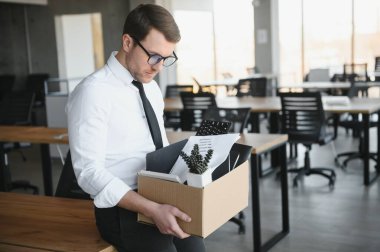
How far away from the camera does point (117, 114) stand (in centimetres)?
162

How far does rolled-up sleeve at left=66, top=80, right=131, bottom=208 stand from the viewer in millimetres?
1519

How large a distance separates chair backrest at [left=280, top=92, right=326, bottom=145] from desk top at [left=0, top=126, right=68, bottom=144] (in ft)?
7.15

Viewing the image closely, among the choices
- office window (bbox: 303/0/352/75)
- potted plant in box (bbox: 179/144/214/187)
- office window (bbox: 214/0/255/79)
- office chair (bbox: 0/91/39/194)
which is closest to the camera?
potted plant in box (bbox: 179/144/214/187)

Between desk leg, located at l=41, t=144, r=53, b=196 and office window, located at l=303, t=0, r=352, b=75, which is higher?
office window, located at l=303, t=0, r=352, b=75

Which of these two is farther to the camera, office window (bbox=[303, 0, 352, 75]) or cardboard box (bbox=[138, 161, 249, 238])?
office window (bbox=[303, 0, 352, 75])

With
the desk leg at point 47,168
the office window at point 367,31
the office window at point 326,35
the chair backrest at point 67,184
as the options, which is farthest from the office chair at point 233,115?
the office window at point 367,31

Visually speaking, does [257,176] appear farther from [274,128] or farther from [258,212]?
[274,128]

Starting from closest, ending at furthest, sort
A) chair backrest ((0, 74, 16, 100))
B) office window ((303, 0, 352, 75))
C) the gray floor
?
the gray floor
chair backrest ((0, 74, 16, 100))
office window ((303, 0, 352, 75))

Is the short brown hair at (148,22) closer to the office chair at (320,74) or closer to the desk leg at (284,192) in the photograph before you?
the desk leg at (284,192)

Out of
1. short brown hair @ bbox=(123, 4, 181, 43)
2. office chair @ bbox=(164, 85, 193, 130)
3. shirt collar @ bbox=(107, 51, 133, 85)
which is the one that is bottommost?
office chair @ bbox=(164, 85, 193, 130)

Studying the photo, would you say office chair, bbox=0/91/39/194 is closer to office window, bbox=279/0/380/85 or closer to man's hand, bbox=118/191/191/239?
man's hand, bbox=118/191/191/239

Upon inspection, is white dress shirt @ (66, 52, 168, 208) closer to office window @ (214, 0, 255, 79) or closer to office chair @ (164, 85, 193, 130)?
office chair @ (164, 85, 193, 130)

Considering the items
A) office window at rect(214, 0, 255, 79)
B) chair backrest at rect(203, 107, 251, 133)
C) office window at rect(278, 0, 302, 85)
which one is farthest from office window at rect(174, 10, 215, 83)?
chair backrest at rect(203, 107, 251, 133)

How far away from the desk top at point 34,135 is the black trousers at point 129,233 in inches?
88.0
